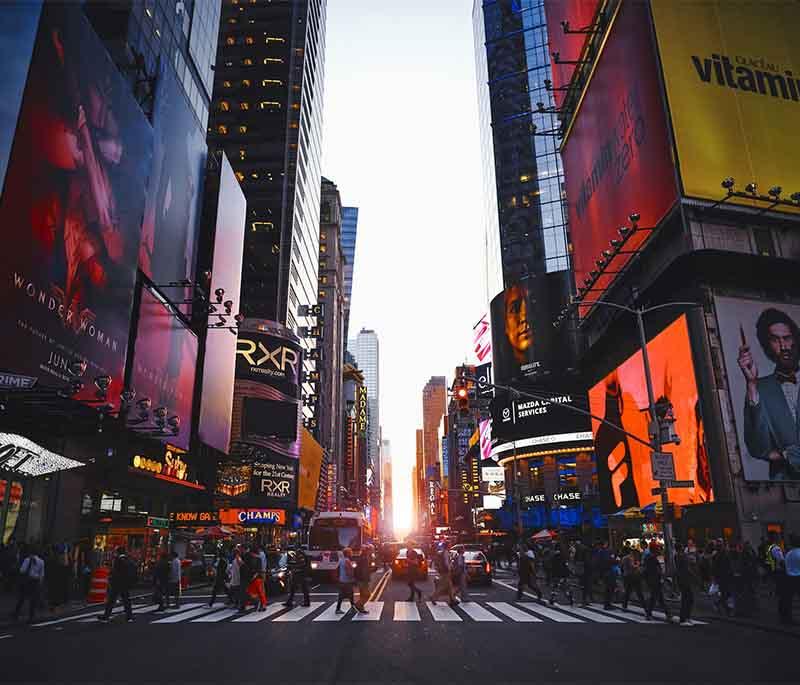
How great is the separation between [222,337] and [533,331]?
4564cm

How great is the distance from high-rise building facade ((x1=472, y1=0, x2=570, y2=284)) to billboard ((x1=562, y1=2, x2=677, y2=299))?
4014cm

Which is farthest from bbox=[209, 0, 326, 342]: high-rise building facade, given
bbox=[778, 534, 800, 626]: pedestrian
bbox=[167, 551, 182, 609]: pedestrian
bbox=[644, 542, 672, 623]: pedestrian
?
bbox=[778, 534, 800, 626]: pedestrian

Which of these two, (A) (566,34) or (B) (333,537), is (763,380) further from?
(A) (566,34)

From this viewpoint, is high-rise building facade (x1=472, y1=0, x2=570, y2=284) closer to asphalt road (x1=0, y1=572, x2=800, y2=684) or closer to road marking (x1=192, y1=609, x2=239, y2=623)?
road marking (x1=192, y1=609, x2=239, y2=623)

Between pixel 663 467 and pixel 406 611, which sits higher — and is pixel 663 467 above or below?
above

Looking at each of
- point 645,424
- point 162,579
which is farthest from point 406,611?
point 645,424

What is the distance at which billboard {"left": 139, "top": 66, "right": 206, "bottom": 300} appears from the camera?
3039 centimetres

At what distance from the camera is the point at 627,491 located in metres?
37.3

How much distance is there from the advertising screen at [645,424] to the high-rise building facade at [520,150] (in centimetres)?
4663

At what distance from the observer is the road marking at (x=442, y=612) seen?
14649 millimetres

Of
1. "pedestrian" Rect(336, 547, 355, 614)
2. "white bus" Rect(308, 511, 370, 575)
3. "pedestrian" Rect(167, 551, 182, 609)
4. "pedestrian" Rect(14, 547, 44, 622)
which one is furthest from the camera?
"white bus" Rect(308, 511, 370, 575)

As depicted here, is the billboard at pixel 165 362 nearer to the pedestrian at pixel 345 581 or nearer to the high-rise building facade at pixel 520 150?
the pedestrian at pixel 345 581

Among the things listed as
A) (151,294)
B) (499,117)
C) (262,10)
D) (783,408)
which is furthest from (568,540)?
(262,10)

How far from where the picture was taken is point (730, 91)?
104 ft
